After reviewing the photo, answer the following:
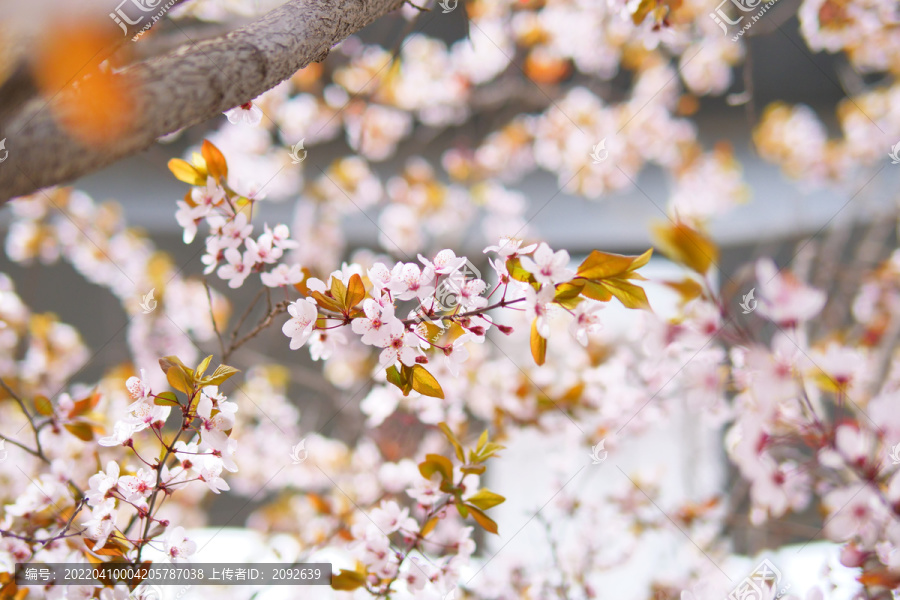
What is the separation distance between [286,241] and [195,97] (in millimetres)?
343

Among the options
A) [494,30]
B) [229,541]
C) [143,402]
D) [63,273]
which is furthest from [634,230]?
[63,273]

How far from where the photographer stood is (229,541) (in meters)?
3.25

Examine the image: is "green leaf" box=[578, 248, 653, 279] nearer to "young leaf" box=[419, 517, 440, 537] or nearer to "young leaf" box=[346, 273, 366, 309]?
"young leaf" box=[346, 273, 366, 309]

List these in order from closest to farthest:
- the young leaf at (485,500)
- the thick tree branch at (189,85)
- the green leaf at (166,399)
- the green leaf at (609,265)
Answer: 1. the thick tree branch at (189,85)
2. the green leaf at (609,265)
3. the green leaf at (166,399)
4. the young leaf at (485,500)

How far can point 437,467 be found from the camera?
798 mm

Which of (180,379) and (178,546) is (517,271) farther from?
(178,546)

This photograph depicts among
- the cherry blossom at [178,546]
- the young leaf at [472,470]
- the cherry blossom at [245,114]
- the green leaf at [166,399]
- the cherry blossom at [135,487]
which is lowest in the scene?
A: the young leaf at [472,470]

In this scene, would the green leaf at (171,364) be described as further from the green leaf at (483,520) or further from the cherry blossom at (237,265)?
the green leaf at (483,520)

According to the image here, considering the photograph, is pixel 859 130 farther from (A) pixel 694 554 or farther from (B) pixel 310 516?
(B) pixel 310 516

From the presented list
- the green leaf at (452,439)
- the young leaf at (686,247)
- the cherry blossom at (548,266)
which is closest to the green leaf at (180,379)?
the green leaf at (452,439)

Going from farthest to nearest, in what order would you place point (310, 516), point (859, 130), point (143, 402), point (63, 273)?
1. point (63, 273)
2. point (859, 130)
3. point (310, 516)
4. point (143, 402)
